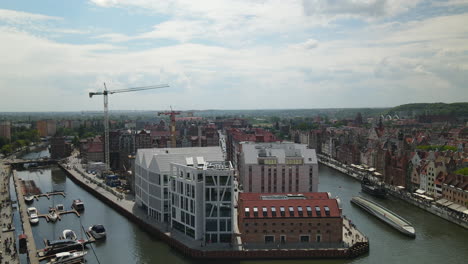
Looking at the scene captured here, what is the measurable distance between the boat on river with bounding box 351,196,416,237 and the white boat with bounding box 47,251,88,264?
27834 millimetres

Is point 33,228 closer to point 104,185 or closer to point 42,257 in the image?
point 42,257

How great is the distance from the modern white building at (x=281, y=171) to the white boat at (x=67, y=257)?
69.5 feet

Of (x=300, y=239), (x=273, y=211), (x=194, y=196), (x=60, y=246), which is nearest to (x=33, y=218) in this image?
(x=60, y=246)

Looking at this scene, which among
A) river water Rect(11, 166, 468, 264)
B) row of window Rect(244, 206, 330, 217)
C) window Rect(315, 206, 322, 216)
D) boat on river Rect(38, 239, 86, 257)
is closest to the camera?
river water Rect(11, 166, 468, 264)

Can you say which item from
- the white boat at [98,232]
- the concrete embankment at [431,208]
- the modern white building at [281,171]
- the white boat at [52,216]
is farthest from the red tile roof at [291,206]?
the white boat at [52,216]

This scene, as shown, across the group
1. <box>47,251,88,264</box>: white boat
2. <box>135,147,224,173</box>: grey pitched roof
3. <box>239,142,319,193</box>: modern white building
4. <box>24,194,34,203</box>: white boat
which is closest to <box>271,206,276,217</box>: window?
<box>135,147,224,173</box>: grey pitched roof

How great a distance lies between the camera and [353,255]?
34812mm

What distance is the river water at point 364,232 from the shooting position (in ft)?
117

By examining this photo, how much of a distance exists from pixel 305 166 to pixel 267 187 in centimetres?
492

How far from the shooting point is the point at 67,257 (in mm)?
35188

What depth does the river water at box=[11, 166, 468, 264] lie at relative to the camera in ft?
117

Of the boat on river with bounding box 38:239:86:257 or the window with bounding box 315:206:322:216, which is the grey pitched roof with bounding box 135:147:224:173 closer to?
the boat on river with bounding box 38:239:86:257

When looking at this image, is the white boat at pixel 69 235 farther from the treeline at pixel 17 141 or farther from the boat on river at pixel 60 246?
the treeline at pixel 17 141

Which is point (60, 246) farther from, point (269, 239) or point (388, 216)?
point (388, 216)
